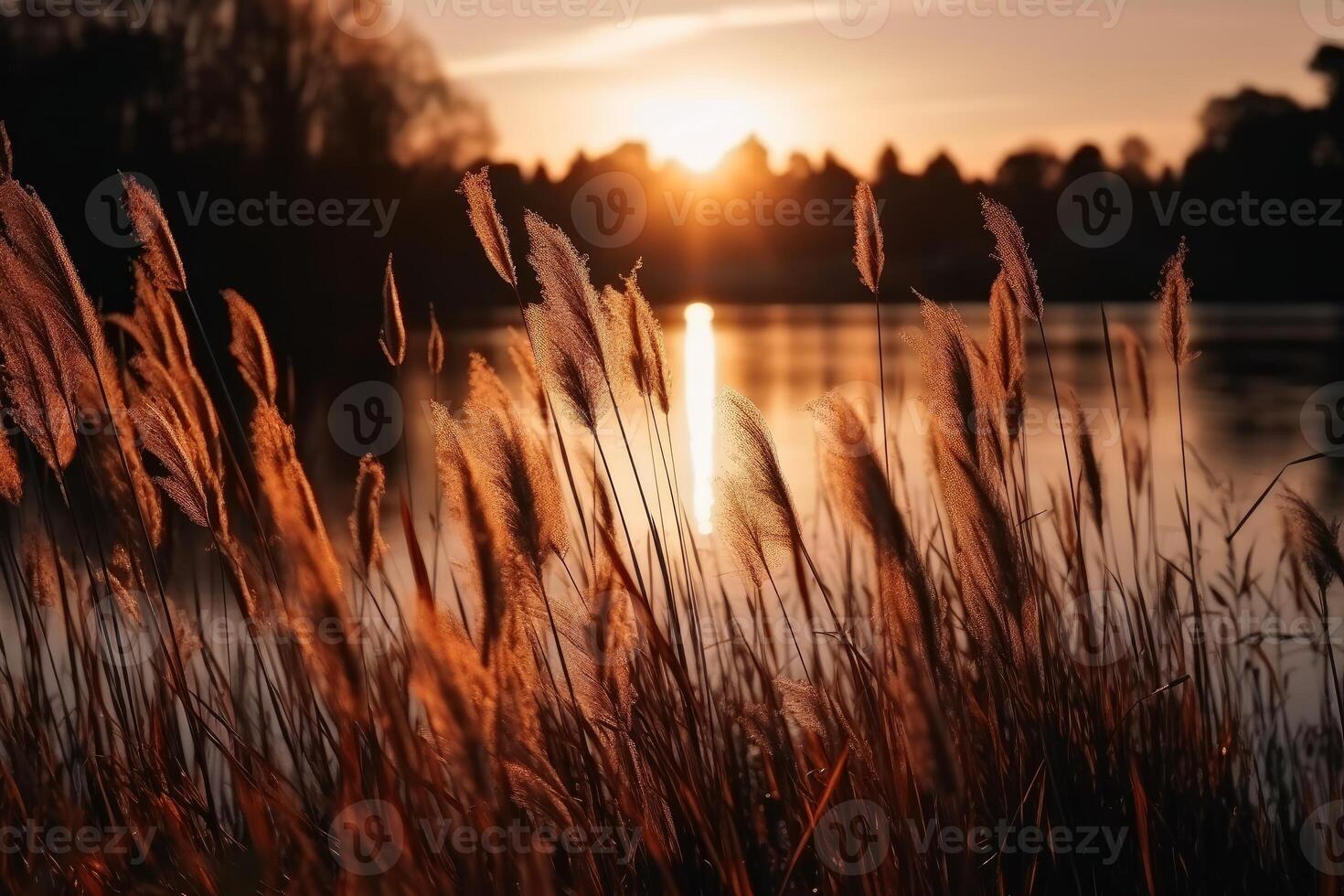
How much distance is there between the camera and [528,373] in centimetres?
255

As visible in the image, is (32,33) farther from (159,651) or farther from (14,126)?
(159,651)

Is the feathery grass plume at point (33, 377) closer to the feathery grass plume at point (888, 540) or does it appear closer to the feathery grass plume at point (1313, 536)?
the feathery grass plume at point (888, 540)

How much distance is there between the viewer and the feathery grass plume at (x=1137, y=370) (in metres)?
3.15

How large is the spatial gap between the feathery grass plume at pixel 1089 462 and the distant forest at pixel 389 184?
3800 millimetres

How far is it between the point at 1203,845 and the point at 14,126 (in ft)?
54.7

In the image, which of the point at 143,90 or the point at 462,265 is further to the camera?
the point at 462,265

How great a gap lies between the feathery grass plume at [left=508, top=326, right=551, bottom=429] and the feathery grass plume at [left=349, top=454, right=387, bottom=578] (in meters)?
0.57

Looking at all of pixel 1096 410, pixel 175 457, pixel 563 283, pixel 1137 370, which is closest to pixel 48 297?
pixel 175 457

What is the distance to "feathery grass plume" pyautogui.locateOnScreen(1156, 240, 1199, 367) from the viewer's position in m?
2.36

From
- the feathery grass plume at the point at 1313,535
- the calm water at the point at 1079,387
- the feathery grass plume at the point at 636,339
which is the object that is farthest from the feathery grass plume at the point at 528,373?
the feathery grass plume at the point at 1313,535

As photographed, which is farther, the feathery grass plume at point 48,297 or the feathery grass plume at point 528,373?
the feathery grass plume at point 528,373

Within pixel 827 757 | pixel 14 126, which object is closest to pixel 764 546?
pixel 827 757

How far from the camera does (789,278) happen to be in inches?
1615

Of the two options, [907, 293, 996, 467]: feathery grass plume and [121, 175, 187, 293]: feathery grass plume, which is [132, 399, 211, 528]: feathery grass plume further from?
[907, 293, 996, 467]: feathery grass plume
